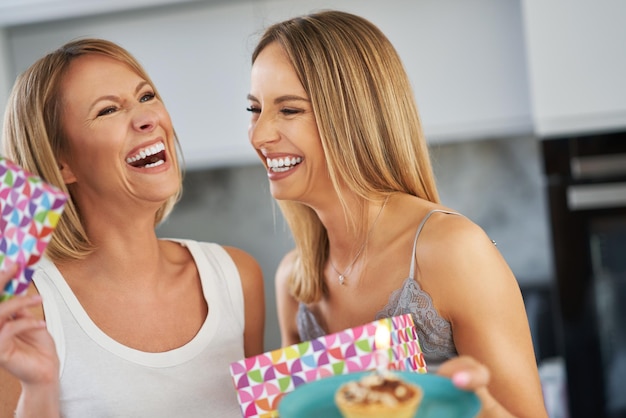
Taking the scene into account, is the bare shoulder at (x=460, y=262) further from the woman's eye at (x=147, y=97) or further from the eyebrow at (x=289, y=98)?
the woman's eye at (x=147, y=97)

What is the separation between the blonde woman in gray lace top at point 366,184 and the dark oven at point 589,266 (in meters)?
1.14

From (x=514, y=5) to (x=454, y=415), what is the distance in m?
2.10

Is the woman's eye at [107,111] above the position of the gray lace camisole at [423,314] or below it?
above

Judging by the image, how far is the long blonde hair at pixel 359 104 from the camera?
4.74ft

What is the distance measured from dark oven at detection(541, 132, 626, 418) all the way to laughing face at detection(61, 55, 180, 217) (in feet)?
4.86

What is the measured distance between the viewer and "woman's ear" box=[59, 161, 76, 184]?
147 cm

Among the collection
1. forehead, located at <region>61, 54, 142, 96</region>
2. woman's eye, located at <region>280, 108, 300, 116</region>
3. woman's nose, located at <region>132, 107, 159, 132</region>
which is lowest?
woman's eye, located at <region>280, 108, 300, 116</region>

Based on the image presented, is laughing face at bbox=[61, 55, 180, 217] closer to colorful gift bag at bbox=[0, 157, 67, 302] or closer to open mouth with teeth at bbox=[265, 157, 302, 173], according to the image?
open mouth with teeth at bbox=[265, 157, 302, 173]

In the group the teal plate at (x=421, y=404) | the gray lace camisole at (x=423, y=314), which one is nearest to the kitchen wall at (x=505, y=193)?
the gray lace camisole at (x=423, y=314)

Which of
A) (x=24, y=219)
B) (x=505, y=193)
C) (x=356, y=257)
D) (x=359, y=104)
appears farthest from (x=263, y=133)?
(x=505, y=193)

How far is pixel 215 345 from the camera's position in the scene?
146 cm

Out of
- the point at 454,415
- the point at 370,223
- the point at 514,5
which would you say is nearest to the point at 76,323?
the point at 370,223

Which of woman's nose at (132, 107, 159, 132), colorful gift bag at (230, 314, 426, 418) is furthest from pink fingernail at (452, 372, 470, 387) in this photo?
woman's nose at (132, 107, 159, 132)

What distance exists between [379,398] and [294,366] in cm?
23
